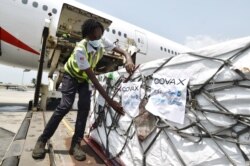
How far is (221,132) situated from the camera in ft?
4.52

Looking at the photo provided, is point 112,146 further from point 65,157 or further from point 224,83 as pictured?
point 224,83

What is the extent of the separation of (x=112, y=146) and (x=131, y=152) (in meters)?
0.36

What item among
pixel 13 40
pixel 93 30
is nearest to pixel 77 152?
pixel 93 30

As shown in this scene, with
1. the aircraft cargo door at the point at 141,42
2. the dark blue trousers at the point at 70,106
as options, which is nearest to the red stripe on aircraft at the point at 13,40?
the aircraft cargo door at the point at 141,42

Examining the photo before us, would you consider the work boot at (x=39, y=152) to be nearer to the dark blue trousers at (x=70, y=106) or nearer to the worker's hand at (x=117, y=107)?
the dark blue trousers at (x=70, y=106)

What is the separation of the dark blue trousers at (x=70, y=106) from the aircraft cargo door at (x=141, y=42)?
7840 mm

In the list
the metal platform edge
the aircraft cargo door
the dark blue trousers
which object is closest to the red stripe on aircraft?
the aircraft cargo door

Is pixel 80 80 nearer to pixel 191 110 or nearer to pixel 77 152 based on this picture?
pixel 77 152

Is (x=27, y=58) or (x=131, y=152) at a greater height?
(x=27, y=58)

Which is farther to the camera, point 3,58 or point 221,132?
point 3,58

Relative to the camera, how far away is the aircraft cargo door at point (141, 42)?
10.2m

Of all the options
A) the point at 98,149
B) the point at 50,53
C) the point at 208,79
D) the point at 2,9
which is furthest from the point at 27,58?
the point at 208,79

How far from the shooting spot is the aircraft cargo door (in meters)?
10.2

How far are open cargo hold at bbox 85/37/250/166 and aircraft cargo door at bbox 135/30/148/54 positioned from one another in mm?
8245
